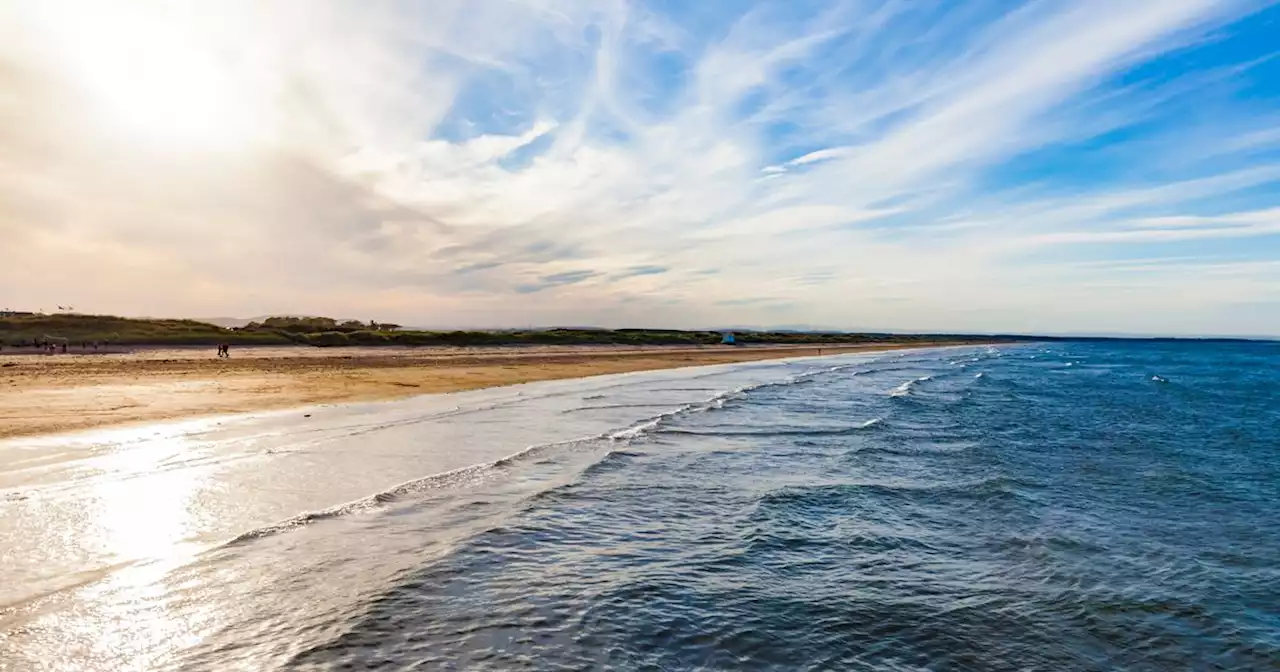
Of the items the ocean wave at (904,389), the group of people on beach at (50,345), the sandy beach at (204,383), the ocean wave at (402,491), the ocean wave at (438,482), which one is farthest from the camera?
the group of people on beach at (50,345)

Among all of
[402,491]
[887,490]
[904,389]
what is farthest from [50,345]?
[887,490]

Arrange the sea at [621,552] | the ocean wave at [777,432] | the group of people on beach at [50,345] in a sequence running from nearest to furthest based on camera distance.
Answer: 1. the sea at [621,552]
2. the ocean wave at [777,432]
3. the group of people on beach at [50,345]

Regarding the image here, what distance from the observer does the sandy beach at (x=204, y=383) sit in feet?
65.2

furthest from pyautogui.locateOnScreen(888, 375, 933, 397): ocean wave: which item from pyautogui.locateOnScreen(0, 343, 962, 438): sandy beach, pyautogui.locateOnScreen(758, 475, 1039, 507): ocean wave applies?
pyautogui.locateOnScreen(758, 475, 1039, 507): ocean wave

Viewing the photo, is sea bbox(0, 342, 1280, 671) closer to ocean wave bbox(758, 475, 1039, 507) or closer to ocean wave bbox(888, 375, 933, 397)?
ocean wave bbox(758, 475, 1039, 507)

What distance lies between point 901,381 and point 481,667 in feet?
144

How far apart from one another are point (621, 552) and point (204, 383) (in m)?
26.1

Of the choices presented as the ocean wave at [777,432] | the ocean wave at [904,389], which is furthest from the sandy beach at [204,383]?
the ocean wave at [904,389]

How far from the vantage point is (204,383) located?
28.6 m

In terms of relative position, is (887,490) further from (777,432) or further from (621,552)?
(777,432)

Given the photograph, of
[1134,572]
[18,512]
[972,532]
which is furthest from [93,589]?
[1134,572]

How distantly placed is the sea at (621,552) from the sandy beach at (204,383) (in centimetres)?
334

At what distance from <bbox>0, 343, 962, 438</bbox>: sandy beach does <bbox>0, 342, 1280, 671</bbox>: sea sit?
3.34 metres

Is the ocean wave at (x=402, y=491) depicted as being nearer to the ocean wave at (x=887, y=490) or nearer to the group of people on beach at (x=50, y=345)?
the ocean wave at (x=887, y=490)
